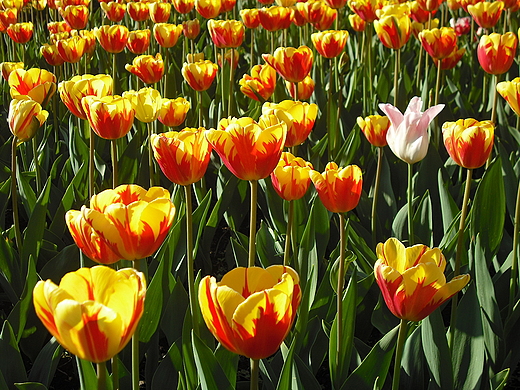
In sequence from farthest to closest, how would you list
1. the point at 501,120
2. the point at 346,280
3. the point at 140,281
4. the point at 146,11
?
the point at 146,11 → the point at 501,120 → the point at 346,280 → the point at 140,281

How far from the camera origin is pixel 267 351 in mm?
915

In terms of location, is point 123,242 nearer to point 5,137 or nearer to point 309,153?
point 309,153

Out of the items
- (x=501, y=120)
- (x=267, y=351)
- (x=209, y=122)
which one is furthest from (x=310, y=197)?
(x=267, y=351)

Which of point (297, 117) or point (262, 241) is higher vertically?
point (297, 117)

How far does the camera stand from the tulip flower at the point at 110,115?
162 centimetres

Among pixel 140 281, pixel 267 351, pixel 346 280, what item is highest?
pixel 140 281

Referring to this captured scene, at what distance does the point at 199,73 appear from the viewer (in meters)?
2.46

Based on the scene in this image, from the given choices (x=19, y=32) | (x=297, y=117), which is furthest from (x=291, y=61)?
(x=19, y=32)

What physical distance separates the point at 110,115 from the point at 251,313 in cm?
91

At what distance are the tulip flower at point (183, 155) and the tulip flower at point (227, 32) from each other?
5.29 ft

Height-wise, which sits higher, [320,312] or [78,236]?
[78,236]

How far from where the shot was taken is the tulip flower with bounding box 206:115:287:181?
1238mm

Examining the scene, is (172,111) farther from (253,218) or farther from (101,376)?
(101,376)

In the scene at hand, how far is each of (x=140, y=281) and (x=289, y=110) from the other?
1033mm
